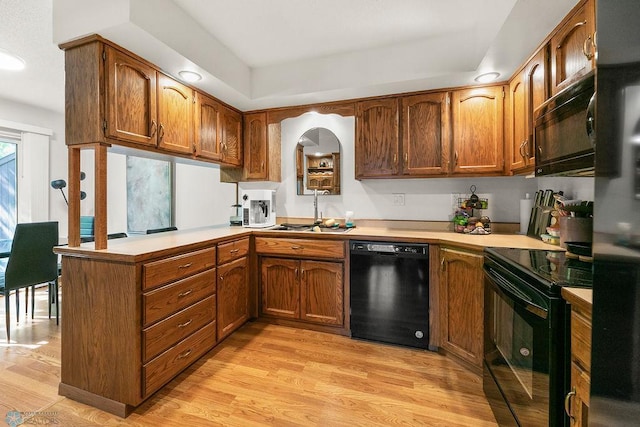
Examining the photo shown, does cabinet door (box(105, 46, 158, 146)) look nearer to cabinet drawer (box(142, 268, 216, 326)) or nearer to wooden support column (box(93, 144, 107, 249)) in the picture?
wooden support column (box(93, 144, 107, 249))

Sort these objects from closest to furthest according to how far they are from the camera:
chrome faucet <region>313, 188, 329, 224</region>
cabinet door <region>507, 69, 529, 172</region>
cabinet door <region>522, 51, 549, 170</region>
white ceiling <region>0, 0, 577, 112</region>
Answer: white ceiling <region>0, 0, 577, 112</region>, cabinet door <region>522, 51, 549, 170</region>, cabinet door <region>507, 69, 529, 172</region>, chrome faucet <region>313, 188, 329, 224</region>

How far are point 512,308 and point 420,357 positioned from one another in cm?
108

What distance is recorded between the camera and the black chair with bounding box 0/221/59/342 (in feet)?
7.61

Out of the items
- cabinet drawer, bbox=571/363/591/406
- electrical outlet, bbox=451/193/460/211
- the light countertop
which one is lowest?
cabinet drawer, bbox=571/363/591/406

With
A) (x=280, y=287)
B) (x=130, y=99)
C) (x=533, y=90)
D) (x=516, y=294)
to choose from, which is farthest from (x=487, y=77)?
(x=130, y=99)

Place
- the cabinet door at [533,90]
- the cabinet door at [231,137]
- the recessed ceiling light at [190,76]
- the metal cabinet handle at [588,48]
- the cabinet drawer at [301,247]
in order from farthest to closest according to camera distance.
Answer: the cabinet door at [231,137] < the cabinet drawer at [301,247] < the recessed ceiling light at [190,76] < the cabinet door at [533,90] < the metal cabinet handle at [588,48]

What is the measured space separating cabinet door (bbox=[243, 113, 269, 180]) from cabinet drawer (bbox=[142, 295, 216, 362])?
139 cm

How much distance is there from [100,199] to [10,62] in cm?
188

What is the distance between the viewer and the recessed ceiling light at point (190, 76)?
2178mm

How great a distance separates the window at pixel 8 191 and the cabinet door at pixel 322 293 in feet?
12.8

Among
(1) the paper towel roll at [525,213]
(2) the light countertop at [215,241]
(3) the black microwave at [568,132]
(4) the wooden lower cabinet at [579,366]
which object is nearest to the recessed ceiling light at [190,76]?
(2) the light countertop at [215,241]

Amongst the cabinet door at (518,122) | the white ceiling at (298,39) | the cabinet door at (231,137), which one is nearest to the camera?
the white ceiling at (298,39)

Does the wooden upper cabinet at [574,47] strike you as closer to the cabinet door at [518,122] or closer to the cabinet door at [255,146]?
the cabinet door at [518,122]

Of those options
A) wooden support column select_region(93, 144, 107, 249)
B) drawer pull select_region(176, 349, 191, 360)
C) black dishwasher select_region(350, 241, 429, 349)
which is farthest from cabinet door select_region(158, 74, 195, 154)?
black dishwasher select_region(350, 241, 429, 349)
